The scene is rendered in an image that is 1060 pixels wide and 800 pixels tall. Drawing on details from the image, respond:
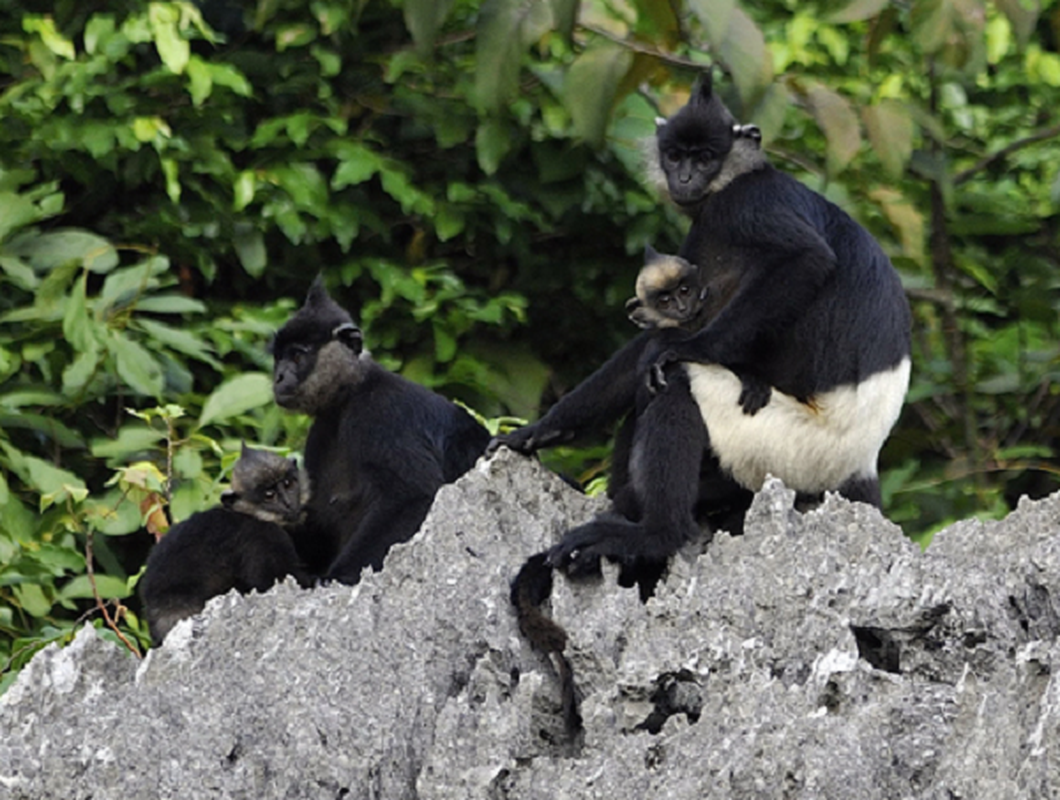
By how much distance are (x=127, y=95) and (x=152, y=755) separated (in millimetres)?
4094

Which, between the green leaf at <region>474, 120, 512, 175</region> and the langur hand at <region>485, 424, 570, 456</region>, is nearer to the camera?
the langur hand at <region>485, 424, 570, 456</region>

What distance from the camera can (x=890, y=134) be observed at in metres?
5.10

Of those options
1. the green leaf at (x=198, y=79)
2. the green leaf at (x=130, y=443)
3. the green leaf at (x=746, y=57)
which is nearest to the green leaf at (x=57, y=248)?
the green leaf at (x=198, y=79)

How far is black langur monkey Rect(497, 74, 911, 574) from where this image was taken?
3.64 m

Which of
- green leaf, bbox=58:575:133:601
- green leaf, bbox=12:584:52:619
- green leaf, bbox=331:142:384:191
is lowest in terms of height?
green leaf, bbox=12:584:52:619

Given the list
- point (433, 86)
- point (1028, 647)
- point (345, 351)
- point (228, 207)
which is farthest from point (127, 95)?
point (1028, 647)

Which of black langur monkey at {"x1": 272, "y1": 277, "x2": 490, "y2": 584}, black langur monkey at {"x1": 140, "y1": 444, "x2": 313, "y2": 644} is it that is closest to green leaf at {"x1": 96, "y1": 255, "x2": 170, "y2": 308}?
black langur monkey at {"x1": 272, "y1": 277, "x2": 490, "y2": 584}

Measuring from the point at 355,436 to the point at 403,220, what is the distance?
236 cm

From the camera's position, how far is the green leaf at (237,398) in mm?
5137

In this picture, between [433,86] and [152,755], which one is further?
[433,86]

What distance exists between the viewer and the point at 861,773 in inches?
89.3

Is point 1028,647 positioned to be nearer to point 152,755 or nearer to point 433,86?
point 152,755

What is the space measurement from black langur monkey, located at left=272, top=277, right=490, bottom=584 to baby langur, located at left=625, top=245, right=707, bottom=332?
0.76m

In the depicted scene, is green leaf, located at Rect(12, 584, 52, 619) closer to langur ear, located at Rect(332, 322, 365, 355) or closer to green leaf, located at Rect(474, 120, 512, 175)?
langur ear, located at Rect(332, 322, 365, 355)
